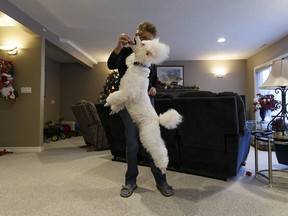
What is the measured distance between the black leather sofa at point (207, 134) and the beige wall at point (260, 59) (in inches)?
134

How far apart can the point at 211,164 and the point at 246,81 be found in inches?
194

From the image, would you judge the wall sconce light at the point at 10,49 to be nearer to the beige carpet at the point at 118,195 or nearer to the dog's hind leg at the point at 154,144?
the beige carpet at the point at 118,195

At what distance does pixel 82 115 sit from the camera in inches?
141

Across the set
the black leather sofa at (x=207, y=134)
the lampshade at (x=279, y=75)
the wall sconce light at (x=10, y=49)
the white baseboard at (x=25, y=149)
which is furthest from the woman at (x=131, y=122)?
→ the wall sconce light at (x=10, y=49)

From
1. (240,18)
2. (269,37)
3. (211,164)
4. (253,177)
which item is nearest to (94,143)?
(211,164)

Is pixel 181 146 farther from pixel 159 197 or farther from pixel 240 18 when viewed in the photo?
pixel 240 18

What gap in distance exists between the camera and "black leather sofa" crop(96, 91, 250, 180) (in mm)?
1735

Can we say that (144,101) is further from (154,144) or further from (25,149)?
(25,149)

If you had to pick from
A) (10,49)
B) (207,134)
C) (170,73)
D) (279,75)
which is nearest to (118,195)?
(207,134)

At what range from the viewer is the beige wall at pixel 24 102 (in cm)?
356

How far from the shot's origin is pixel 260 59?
5242mm

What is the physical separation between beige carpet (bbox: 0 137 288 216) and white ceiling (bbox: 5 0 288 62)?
7.44 feet

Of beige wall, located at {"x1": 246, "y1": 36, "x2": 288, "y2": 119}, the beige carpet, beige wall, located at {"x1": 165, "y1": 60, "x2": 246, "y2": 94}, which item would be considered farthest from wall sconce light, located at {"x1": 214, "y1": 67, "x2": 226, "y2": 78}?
the beige carpet

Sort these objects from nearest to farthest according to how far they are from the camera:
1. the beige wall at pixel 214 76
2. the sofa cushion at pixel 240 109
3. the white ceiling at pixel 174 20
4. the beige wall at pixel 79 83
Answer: the sofa cushion at pixel 240 109 → the white ceiling at pixel 174 20 → the beige wall at pixel 214 76 → the beige wall at pixel 79 83
